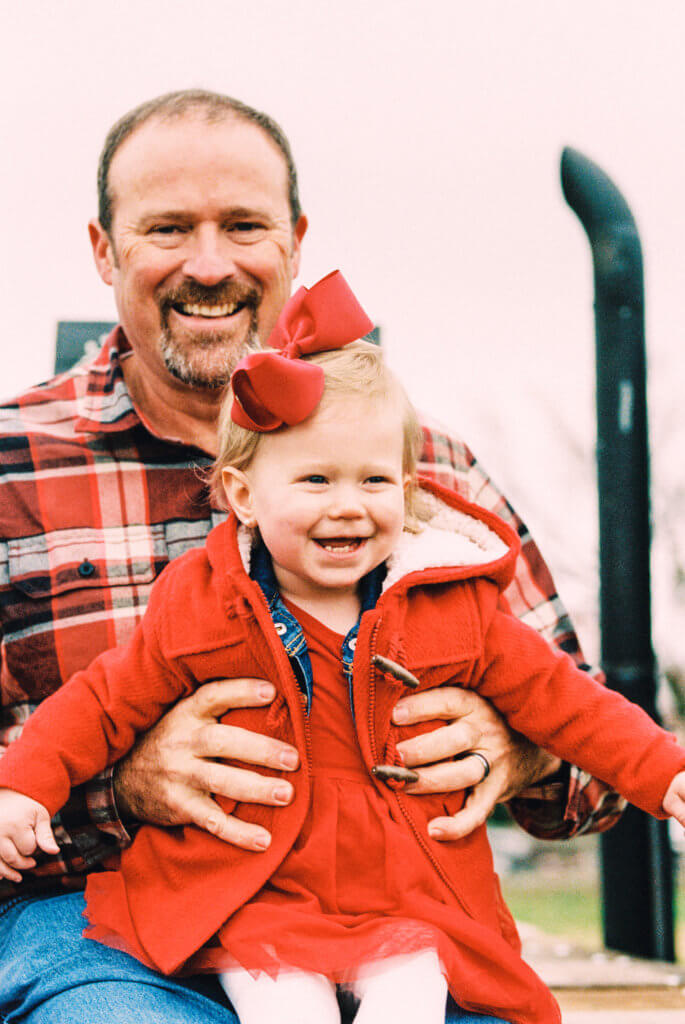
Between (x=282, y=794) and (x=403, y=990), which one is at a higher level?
(x=282, y=794)

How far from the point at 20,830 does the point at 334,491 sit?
715 millimetres

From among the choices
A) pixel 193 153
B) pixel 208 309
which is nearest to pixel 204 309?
pixel 208 309

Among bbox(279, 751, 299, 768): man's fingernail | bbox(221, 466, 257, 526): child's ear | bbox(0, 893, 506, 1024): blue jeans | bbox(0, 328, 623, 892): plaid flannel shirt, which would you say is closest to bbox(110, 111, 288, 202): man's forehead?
bbox(0, 328, 623, 892): plaid flannel shirt

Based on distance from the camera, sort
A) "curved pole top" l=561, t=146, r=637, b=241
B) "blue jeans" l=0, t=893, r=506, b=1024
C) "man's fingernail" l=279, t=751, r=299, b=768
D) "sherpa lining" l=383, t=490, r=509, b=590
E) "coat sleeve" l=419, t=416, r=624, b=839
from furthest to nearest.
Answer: "curved pole top" l=561, t=146, r=637, b=241 → "coat sleeve" l=419, t=416, r=624, b=839 → "sherpa lining" l=383, t=490, r=509, b=590 → "man's fingernail" l=279, t=751, r=299, b=768 → "blue jeans" l=0, t=893, r=506, b=1024

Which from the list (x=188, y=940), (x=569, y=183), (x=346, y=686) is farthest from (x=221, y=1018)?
(x=569, y=183)

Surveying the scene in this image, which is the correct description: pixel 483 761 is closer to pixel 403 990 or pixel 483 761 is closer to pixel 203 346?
pixel 403 990

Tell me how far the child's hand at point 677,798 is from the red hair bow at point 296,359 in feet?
2.68

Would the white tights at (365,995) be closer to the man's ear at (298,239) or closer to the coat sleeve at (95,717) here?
the coat sleeve at (95,717)

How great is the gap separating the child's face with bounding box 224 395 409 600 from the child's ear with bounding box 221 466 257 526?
0.06 meters

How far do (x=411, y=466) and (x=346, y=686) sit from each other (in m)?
0.39

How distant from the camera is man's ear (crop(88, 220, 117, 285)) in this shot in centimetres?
259

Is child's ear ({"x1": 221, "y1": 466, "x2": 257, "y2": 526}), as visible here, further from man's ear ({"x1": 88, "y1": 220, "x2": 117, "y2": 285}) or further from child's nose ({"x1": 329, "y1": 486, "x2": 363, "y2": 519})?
man's ear ({"x1": 88, "y1": 220, "x2": 117, "y2": 285})

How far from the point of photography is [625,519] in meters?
3.49

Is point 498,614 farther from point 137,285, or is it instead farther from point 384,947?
point 137,285
